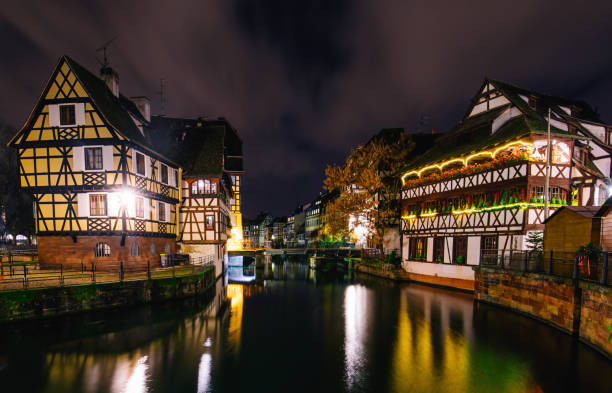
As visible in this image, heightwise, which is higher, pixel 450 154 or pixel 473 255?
pixel 450 154

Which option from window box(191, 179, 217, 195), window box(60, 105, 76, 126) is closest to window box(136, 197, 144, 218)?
window box(191, 179, 217, 195)

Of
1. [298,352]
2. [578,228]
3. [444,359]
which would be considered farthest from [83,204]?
[578,228]

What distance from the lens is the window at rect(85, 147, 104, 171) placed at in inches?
696

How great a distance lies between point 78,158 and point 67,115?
279 centimetres

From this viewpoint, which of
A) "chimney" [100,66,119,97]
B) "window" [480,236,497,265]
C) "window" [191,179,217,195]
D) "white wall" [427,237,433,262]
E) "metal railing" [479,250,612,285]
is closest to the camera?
"metal railing" [479,250,612,285]

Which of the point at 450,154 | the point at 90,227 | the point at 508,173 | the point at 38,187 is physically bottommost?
the point at 90,227

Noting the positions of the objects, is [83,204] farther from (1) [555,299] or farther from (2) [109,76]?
(1) [555,299]

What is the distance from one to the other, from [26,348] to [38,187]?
11.1 m

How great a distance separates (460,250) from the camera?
66.0 ft

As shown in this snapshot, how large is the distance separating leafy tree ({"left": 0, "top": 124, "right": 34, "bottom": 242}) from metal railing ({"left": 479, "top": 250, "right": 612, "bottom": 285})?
44.1 meters

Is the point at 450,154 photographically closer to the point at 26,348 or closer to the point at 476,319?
the point at 476,319

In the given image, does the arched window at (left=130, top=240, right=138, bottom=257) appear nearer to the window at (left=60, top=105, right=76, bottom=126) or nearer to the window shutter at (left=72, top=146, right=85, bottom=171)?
the window shutter at (left=72, top=146, right=85, bottom=171)

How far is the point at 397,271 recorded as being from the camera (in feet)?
81.5

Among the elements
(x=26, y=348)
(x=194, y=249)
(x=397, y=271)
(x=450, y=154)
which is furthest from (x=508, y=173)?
(x=26, y=348)
